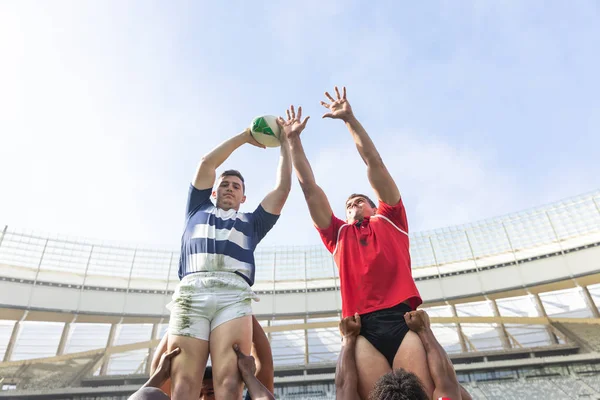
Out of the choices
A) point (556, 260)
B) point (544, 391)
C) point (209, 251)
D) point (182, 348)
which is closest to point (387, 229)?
point (209, 251)

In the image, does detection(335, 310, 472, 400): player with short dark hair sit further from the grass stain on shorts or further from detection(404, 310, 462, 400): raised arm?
the grass stain on shorts

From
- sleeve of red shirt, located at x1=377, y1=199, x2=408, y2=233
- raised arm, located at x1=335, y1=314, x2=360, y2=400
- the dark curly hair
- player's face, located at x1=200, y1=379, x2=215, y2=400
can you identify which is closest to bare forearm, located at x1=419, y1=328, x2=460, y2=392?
raised arm, located at x1=335, y1=314, x2=360, y2=400

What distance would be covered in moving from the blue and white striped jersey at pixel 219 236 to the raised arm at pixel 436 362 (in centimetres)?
115

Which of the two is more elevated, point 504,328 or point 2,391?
point 504,328

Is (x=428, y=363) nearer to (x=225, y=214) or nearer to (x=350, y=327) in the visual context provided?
(x=350, y=327)

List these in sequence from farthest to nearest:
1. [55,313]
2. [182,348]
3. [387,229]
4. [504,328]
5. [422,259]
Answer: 1. [422,259]
2. [504,328]
3. [55,313]
4. [387,229]
5. [182,348]

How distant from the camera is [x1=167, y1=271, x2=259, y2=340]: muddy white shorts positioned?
8.54 feet

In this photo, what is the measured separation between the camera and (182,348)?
99.0 inches

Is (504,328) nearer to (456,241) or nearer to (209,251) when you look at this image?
(456,241)

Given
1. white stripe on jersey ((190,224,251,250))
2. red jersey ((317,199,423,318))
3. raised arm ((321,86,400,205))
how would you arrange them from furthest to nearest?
1. raised arm ((321,86,400,205))
2. white stripe on jersey ((190,224,251,250))
3. red jersey ((317,199,423,318))

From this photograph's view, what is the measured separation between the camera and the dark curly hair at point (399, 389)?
1713 millimetres

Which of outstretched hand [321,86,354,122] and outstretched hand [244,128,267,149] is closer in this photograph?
outstretched hand [321,86,354,122]

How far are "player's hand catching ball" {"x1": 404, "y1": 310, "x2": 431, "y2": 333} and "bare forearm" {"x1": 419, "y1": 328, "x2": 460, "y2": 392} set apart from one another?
0.26 feet

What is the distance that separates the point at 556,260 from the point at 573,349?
5130mm
